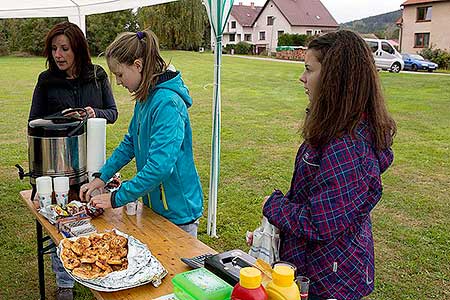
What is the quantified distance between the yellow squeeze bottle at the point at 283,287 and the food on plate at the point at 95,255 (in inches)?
24.1

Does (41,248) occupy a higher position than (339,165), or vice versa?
(339,165)

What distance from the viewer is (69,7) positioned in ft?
17.7

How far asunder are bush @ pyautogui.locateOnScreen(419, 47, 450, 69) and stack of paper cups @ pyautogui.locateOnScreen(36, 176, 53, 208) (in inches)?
945

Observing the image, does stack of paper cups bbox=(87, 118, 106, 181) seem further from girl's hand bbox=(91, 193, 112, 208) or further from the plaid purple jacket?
the plaid purple jacket

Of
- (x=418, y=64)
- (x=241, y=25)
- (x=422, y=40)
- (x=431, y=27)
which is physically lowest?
(x=418, y=64)

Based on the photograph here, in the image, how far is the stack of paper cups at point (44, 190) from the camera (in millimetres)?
2178

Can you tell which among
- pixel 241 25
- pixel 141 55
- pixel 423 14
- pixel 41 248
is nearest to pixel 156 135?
pixel 141 55

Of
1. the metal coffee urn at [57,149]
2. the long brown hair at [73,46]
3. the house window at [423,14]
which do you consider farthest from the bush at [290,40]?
the metal coffee urn at [57,149]

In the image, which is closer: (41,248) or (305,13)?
(41,248)

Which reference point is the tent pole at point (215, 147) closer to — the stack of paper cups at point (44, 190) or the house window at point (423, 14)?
the stack of paper cups at point (44, 190)

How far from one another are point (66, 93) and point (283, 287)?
225cm

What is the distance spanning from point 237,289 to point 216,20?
2903 mm

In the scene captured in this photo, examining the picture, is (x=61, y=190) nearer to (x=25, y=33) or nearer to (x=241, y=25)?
(x=25, y=33)

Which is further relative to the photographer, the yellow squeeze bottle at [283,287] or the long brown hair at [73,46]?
the long brown hair at [73,46]
